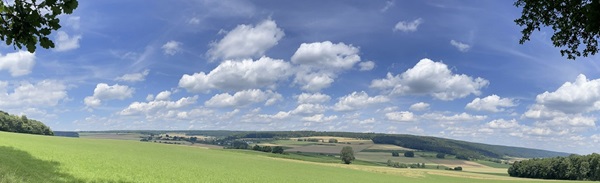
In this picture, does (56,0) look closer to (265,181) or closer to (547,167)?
(265,181)

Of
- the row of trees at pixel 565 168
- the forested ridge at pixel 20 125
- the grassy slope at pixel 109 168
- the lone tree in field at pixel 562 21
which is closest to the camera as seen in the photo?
the lone tree in field at pixel 562 21

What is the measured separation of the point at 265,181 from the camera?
47688mm

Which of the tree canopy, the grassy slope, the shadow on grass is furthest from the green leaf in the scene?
the grassy slope

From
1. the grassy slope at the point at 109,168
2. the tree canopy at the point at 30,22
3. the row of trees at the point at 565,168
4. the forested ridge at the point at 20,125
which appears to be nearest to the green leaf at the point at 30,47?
the tree canopy at the point at 30,22

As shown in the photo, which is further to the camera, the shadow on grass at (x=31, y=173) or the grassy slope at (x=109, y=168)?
the grassy slope at (x=109, y=168)

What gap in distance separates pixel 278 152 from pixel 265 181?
337ft

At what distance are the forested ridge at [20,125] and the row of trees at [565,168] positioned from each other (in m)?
172

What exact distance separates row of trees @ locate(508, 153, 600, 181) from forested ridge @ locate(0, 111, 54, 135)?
172m

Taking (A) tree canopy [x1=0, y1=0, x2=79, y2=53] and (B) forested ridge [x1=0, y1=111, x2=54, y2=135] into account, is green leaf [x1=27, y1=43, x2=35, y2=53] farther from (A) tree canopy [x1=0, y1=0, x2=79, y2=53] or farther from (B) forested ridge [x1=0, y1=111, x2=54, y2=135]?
(B) forested ridge [x1=0, y1=111, x2=54, y2=135]

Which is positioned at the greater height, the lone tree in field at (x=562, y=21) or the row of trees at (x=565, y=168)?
the lone tree in field at (x=562, y=21)

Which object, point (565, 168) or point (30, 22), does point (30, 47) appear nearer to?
point (30, 22)

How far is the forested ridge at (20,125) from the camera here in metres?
130

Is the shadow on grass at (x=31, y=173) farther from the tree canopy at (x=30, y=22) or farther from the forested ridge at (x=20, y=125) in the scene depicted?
the forested ridge at (x=20, y=125)

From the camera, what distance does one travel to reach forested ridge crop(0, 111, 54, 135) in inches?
5133
